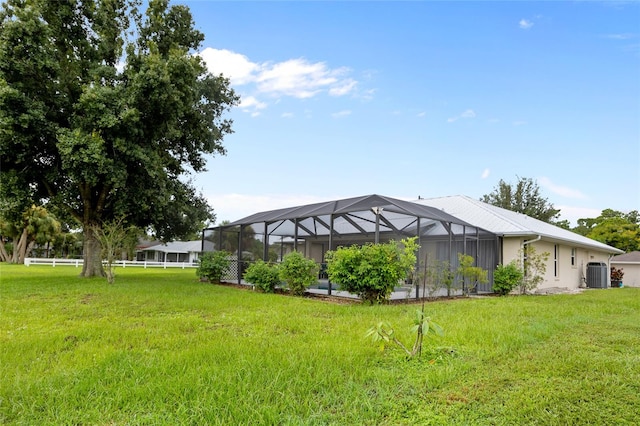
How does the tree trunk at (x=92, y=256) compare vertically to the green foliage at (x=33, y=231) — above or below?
below

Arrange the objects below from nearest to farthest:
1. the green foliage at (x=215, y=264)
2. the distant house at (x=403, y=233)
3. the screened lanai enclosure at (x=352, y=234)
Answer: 1. the screened lanai enclosure at (x=352, y=234)
2. the distant house at (x=403, y=233)
3. the green foliage at (x=215, y=264)

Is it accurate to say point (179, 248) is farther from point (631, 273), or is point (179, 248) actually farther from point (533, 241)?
point (631, 273)

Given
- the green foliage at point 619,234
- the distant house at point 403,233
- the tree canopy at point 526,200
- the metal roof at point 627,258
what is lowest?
the metal roof at point 627,258

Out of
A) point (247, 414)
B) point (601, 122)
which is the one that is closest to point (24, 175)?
point (247, 414)

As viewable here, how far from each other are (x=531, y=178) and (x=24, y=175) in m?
38.8

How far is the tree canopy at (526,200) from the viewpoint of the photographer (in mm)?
35688

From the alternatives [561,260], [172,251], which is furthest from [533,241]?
[172,251]

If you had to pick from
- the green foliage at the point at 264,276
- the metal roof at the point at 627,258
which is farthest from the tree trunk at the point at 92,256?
the metal roof at the point at 627,258

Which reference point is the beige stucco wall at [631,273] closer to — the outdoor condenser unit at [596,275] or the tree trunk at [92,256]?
the outdoor condenser unit at [596,275]

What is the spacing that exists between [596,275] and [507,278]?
32.7ft

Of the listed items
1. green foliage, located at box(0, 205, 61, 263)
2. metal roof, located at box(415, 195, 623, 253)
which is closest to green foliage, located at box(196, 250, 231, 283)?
metal roof, located at box(415, 195, 623, 253)

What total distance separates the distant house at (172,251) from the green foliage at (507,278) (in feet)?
112

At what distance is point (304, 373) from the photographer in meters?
3.38

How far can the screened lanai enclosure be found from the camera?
34.4 ft
